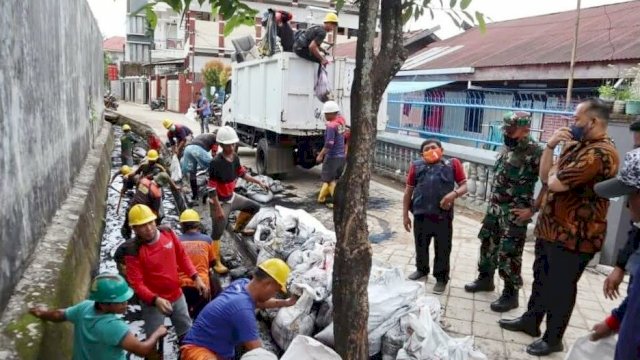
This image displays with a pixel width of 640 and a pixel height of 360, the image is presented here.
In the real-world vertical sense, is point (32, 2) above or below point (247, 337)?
above

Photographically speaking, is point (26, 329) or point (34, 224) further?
point (34, 224)

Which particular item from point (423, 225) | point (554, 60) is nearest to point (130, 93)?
point (554, 60)

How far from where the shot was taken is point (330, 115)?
22.7 ft

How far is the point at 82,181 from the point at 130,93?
1593 inches

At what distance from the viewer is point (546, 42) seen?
1034 cm

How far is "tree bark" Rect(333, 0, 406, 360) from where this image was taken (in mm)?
2123

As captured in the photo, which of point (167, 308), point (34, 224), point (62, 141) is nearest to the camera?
point (167, 308)

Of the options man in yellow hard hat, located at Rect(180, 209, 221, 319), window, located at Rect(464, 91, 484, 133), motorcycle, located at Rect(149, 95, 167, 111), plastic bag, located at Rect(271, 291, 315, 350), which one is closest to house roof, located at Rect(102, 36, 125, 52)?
motorcycle, located at Rect(149, 95, 167, 111)

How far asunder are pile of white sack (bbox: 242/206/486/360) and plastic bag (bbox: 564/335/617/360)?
54 cm

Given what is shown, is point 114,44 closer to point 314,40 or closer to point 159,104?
point 159,104

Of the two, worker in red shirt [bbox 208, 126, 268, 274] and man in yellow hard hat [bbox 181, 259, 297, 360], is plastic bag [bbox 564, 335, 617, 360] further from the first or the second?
worker in red shirt [bbox 208, 126, 268, 274]

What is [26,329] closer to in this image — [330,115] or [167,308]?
[167,308]

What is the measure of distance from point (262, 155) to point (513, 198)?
6.27 meters

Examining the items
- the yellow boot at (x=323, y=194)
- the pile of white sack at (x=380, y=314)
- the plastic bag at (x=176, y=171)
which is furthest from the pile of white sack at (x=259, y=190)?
the pile of white sack at (x=380, y=314)
